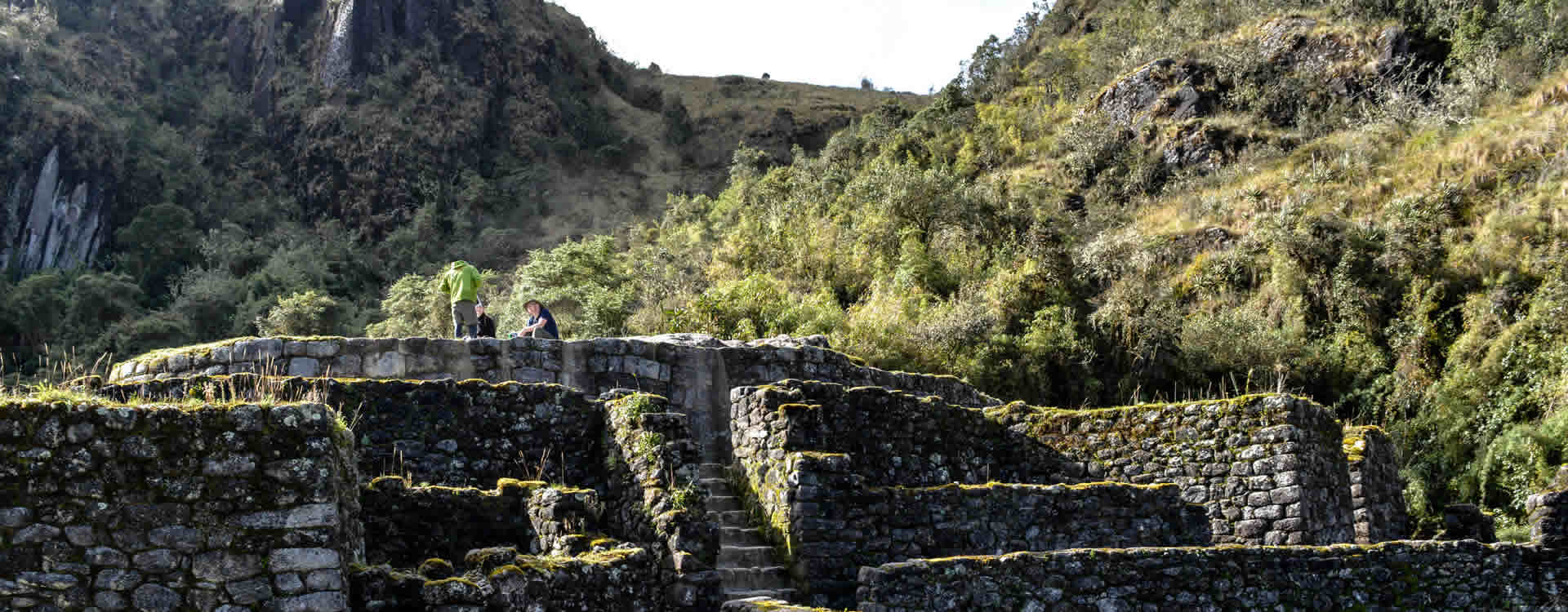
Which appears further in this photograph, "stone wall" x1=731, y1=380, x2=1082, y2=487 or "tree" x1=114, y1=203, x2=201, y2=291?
"tree" x1=114, y1=203, x2=201, y2=291

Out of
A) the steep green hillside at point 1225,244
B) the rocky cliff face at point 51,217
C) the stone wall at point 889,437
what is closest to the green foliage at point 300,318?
the steep green hillside at point 1225,244

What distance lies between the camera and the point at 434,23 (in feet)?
157

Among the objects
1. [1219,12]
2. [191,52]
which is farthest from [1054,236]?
[191,52]

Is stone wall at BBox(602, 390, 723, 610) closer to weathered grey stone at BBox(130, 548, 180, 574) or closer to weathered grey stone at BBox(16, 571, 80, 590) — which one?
weathered grey stone at BBox(130, 548, 180, 574)

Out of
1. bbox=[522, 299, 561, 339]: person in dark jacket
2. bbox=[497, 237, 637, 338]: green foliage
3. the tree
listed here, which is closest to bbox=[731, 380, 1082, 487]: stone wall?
bbox=[522, 299, 561, 339]: person in dark jacket

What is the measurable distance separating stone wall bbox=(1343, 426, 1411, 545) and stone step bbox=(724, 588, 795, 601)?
20.1ft

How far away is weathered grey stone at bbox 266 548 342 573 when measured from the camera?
6.39 meters

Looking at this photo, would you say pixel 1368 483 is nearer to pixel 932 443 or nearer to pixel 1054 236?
pixel 932 443

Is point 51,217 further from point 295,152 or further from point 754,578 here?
point 754,578

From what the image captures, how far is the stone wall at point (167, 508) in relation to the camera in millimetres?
6074

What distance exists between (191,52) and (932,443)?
45307 mm

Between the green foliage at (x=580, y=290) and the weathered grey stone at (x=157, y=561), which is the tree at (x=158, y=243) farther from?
the weathered grey stone at (x=157, y=561)

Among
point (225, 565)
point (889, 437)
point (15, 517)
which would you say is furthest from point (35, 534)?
point (889, 437)

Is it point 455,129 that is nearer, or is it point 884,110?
point 884,110
